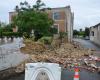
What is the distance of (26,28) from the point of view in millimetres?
36875

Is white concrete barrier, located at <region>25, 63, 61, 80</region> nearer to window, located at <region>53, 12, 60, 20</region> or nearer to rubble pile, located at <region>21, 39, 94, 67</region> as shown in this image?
rubble pile, located at <region>21, 39, 94, 67</region>

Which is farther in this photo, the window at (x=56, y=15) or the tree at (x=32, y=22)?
the window at (x=56, y=15)

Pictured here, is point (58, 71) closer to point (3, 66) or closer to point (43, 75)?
point (43, 75)

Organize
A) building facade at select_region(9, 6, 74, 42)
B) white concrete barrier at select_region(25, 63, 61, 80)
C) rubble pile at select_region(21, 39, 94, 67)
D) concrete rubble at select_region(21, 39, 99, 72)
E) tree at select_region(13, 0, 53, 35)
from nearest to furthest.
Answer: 1. white concrete barrier at select_region(25, 63, 61, 80)
2. concrete rubble at select_region(21, 39, 99, 72)
3. rubble pile at select_region(21, 39, 94, 67)
4. tree at select_region(13, 0, 53, 35)
5. building facade at select_region(9, 6, 74, 42)

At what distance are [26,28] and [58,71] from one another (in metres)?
30.1

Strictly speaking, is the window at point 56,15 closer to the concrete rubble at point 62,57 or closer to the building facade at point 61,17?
the building facade at point 61,17

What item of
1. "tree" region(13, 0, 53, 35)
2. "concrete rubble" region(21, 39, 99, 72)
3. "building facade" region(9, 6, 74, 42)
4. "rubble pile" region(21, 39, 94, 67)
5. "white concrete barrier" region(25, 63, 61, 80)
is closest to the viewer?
"white concrete barrier" region(25, 63, 61, 80)

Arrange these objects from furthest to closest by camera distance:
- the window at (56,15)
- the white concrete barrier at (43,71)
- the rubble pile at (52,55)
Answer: the window at (56,15), the rubble pile at (52,55), the white concrete barrier at (43,71)

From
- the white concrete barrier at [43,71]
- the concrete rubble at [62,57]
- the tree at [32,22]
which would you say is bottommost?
the concrete rubble at [62,57]

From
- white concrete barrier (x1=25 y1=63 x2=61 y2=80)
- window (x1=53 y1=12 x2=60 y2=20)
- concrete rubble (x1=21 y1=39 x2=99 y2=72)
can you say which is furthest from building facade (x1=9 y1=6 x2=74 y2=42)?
white concrete barrier (x1=25 y1=63 x2=61 y2=80)

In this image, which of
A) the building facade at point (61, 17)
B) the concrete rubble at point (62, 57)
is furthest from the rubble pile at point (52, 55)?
the building facade at point (61, 17)

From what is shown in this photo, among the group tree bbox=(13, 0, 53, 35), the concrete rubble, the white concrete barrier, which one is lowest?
the concrete rubble

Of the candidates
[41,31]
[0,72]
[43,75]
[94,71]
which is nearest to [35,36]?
[41,31]

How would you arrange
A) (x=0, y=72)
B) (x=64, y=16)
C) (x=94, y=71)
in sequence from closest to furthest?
1. (x=0, y=72)
2. (x=94, y=71)
3. (x=64, y=16)
